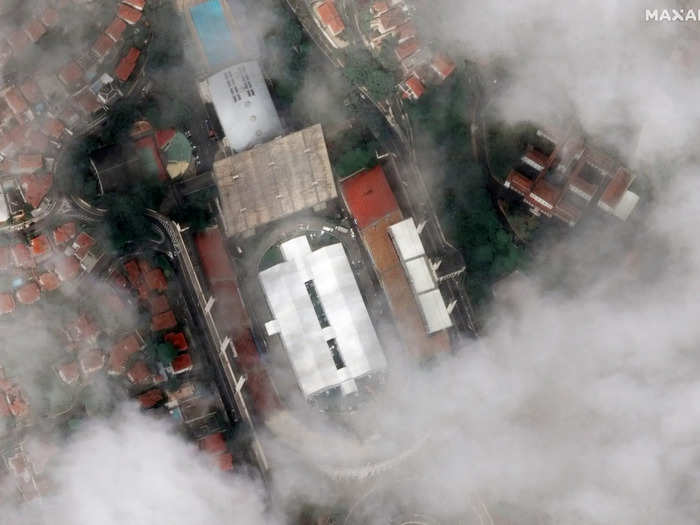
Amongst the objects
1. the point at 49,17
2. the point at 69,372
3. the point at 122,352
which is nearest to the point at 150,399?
the point at 122,352

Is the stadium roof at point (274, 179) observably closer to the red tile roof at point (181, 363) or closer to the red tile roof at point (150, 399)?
the red tile roof at point (181, 363)

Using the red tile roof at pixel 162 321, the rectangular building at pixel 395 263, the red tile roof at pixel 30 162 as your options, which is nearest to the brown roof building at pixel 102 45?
the red tile roof at pixel 30 162

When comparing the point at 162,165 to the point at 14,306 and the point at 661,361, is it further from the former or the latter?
the point at 661,361

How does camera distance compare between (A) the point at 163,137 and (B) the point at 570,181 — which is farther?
(A) the point at 163,137

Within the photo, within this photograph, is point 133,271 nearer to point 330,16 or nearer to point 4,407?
point 4,407

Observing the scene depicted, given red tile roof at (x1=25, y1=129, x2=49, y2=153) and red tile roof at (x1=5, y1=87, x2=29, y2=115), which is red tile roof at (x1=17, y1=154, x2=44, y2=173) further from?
red tile roof at (x1=5, y1=87, x2=29, y2=115)
